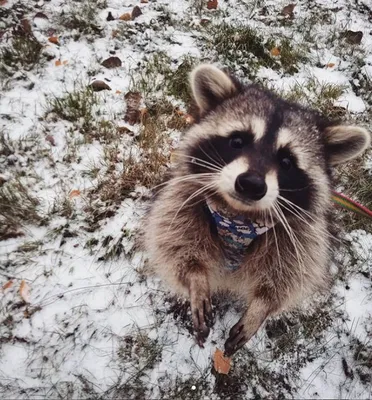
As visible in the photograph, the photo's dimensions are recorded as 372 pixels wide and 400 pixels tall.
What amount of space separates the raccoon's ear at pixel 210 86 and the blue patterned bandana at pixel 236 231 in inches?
20.0

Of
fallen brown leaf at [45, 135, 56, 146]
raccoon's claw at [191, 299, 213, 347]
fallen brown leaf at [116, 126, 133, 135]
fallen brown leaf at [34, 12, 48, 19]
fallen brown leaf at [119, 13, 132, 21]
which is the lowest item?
raccoon's claw at [191, 299, 213, 347]

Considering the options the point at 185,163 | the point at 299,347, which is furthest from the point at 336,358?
the point at 185,163

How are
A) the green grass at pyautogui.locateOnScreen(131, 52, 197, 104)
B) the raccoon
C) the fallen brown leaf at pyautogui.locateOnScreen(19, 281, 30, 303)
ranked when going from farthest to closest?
the green grass at pyautogui.locateOnScreen(131, 52, 197, 104) < the fallen brown leaf at pyautogui.locateOnScreen(19, 281, 30, 303) < the raccoon

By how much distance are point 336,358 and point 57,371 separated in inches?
58.9

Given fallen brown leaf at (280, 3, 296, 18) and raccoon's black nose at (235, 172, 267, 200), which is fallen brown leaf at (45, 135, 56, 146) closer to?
raccoon's black nose at (235, 172, 267, 200)

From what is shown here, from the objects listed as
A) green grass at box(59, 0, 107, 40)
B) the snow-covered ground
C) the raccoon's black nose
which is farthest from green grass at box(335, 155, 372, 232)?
green grass at box(59, 0, 107, 40)

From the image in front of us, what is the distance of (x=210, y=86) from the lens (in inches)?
66.1

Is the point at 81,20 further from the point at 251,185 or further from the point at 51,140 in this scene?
the point at 251,185

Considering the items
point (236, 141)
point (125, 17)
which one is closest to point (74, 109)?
point (125, 17)

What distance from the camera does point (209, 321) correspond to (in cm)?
161

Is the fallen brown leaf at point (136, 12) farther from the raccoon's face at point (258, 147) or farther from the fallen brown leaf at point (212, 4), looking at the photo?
the raccoon's face at point (258, 147)

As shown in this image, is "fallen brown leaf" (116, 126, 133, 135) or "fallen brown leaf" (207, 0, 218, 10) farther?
"fallen brown leaf" (207, 0, 218, 10)

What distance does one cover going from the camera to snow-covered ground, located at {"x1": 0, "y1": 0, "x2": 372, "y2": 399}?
188 centimetres

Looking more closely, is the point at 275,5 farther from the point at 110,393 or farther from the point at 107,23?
the point at 110,393
